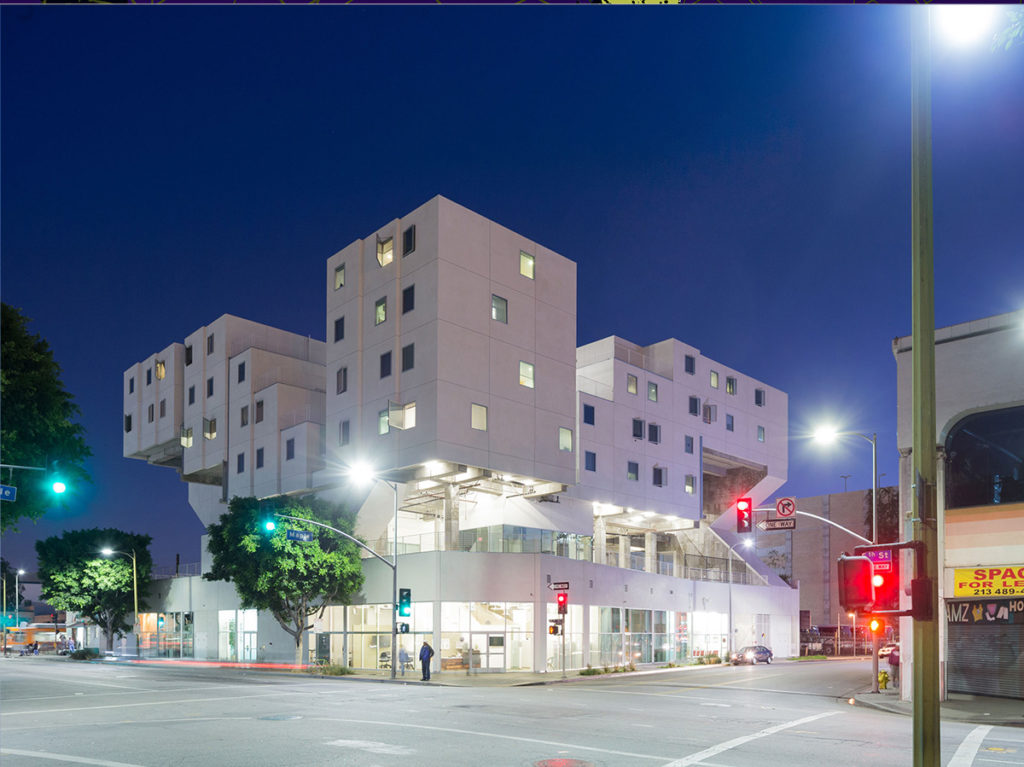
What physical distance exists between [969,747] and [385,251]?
4281 centimetres

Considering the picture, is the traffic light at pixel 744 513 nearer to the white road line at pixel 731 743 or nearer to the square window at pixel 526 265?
the white road line at pixel 731 743

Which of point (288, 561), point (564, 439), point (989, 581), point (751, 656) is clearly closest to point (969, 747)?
point (989, 581)

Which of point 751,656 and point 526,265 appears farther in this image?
point 751,656

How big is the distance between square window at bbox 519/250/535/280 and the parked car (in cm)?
2949

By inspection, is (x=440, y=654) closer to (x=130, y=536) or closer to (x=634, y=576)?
(x=634, y=576)

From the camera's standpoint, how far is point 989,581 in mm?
28406

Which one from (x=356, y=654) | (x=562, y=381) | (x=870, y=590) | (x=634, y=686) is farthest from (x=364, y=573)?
(x=870, y=590)

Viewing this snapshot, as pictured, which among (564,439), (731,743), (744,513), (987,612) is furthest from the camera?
(564,439)

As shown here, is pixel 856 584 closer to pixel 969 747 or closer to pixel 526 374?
pixel 969 747

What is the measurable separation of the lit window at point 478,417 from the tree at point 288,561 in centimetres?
1014

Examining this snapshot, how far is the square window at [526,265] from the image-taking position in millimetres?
55344

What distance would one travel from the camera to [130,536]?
78938mm

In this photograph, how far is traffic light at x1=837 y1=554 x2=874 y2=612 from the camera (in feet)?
33.3

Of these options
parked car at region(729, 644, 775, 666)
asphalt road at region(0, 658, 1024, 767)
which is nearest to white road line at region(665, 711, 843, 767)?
asphalt road at region(0, 658, 1024, 767)
